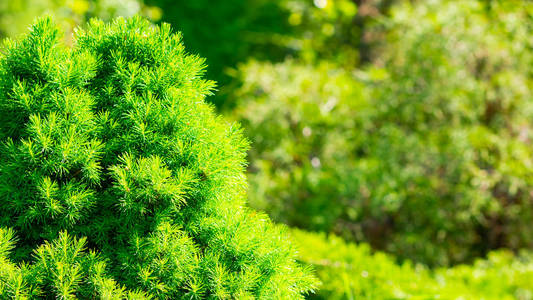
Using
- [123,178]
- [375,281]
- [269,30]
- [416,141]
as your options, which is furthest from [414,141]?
[269,30]

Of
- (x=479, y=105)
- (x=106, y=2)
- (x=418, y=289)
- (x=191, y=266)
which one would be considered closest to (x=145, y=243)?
(x=191, y=266)

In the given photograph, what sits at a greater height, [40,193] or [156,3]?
[156,3]

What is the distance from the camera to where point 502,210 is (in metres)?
4.65

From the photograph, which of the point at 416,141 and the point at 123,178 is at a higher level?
the point at 416,141

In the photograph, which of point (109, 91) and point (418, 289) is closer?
point (109, 91)

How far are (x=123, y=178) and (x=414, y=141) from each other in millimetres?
3537

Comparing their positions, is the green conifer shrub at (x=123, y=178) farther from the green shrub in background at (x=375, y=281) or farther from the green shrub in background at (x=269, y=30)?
the green shrub in background at (x=269, y=30)

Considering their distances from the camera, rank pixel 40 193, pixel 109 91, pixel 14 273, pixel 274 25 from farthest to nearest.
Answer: pixel 274 25 → pixel 109 91 → pixel 40 193 → pixel 14 273

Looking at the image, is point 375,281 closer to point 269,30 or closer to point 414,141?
point 414,141

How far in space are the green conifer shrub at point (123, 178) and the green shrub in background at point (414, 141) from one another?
2672 millimetres

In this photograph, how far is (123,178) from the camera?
1487mm

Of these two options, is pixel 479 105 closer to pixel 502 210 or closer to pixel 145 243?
pixel 502 210

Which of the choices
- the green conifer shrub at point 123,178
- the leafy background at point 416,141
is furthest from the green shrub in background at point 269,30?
the green conifer shrub at point 123,178

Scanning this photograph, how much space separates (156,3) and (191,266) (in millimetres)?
8386
